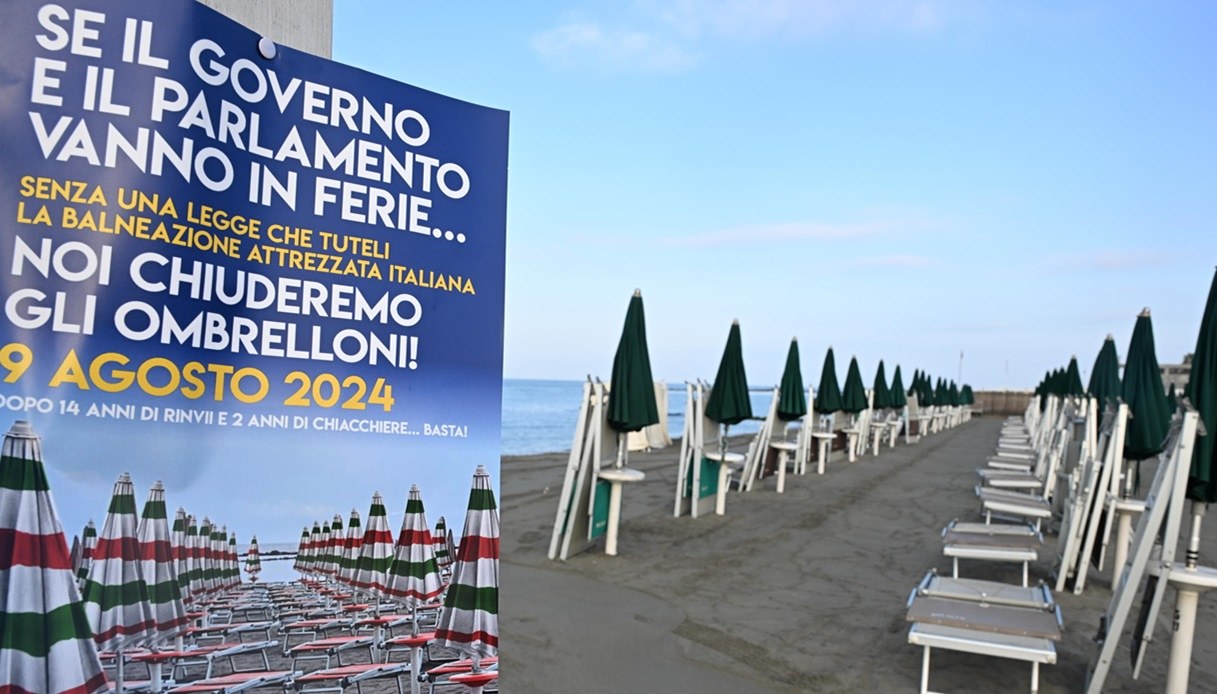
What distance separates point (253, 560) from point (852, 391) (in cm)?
1708

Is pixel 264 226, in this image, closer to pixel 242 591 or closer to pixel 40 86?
pixel 40 86

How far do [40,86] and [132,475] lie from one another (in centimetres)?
70

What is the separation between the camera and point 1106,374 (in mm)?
10445

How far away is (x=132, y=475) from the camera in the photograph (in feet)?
4.86

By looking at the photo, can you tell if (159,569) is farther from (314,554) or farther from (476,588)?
(476,588)

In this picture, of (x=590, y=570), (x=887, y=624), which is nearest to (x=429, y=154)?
(x=887, y=624)

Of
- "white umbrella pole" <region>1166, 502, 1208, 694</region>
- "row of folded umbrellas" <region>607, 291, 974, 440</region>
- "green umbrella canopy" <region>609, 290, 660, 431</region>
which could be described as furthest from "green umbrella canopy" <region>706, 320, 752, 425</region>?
"white umbrella pole" <region>1166, 502, 1208, 694</region>

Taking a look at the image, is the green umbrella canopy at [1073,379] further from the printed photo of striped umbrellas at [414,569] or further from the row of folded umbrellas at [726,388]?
the printed photo of striped umbrellas at [414,569]

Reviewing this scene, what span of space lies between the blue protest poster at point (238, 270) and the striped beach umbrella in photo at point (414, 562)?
42 mm

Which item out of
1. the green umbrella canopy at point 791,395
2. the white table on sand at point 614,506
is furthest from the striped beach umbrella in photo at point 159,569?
the green umbrella canopy at point 791,395

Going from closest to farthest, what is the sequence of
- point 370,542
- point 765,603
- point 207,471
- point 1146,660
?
point 207,471, point 370,542, point 1146,660, point 765,603

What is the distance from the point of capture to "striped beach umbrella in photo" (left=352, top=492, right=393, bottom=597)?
5.71 ft

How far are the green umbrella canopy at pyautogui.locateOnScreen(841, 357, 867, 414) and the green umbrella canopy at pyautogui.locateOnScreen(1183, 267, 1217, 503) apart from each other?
12.9m

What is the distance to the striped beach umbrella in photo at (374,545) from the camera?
1739 mm
